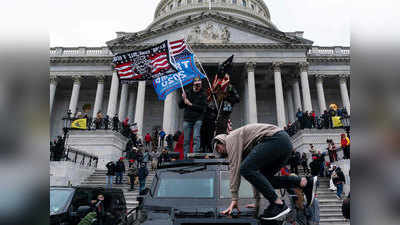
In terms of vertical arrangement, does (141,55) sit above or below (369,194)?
above

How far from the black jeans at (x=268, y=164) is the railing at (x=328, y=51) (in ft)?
107

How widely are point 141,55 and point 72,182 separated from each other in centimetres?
856

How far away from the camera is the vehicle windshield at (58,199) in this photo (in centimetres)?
566

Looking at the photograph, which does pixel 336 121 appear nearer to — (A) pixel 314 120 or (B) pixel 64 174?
(A) pixel 314 120

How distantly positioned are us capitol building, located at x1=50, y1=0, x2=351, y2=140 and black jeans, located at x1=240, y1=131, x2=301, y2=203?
2332cm

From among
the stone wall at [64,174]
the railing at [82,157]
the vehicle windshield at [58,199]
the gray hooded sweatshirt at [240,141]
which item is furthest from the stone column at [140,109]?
the gray hooded sweatshirt at [240,141]

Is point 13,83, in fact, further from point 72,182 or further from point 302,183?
point 72,182

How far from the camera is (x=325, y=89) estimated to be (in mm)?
34906

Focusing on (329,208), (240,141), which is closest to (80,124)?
(329,208)

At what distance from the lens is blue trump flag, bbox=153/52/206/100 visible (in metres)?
10.6

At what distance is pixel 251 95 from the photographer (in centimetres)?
2777

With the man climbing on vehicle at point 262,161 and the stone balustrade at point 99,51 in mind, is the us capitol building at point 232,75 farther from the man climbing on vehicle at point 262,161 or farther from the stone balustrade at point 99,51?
the man climbing on vehicle at point 262,161

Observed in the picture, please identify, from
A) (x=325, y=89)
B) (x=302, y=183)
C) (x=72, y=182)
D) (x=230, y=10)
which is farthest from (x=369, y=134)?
(x=230, y=10)

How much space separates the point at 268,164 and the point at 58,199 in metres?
5.23
